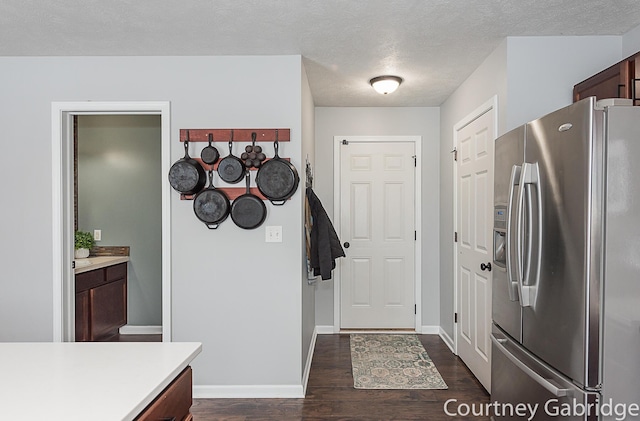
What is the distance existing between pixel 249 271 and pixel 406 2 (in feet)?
6.53

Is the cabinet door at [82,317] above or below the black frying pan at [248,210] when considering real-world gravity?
below

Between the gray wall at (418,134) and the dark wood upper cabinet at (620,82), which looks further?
the gray wall at (418,134)

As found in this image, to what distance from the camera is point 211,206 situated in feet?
9.83

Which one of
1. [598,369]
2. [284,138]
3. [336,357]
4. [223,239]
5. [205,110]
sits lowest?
[336,357]

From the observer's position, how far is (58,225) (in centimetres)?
309

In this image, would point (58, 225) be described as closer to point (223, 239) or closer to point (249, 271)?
point (223, 239)

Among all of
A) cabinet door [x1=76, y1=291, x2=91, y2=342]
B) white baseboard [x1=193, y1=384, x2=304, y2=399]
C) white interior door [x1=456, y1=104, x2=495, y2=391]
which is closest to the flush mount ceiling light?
white interior door [x1=456, y1=104, x2=495, y2=391]

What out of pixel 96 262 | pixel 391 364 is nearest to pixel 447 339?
pixel 391 364

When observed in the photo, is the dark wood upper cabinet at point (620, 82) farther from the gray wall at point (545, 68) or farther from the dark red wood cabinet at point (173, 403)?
the dark red wood cabinet at point (173, 403)

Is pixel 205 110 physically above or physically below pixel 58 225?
above

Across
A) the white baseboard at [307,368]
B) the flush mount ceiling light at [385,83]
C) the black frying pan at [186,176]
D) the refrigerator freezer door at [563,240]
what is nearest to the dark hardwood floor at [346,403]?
the white baseboard at [307,368]

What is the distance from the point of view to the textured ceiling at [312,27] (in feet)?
7.56

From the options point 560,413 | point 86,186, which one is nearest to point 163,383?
point 560,413

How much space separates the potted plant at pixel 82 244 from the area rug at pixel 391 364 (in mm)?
2778
